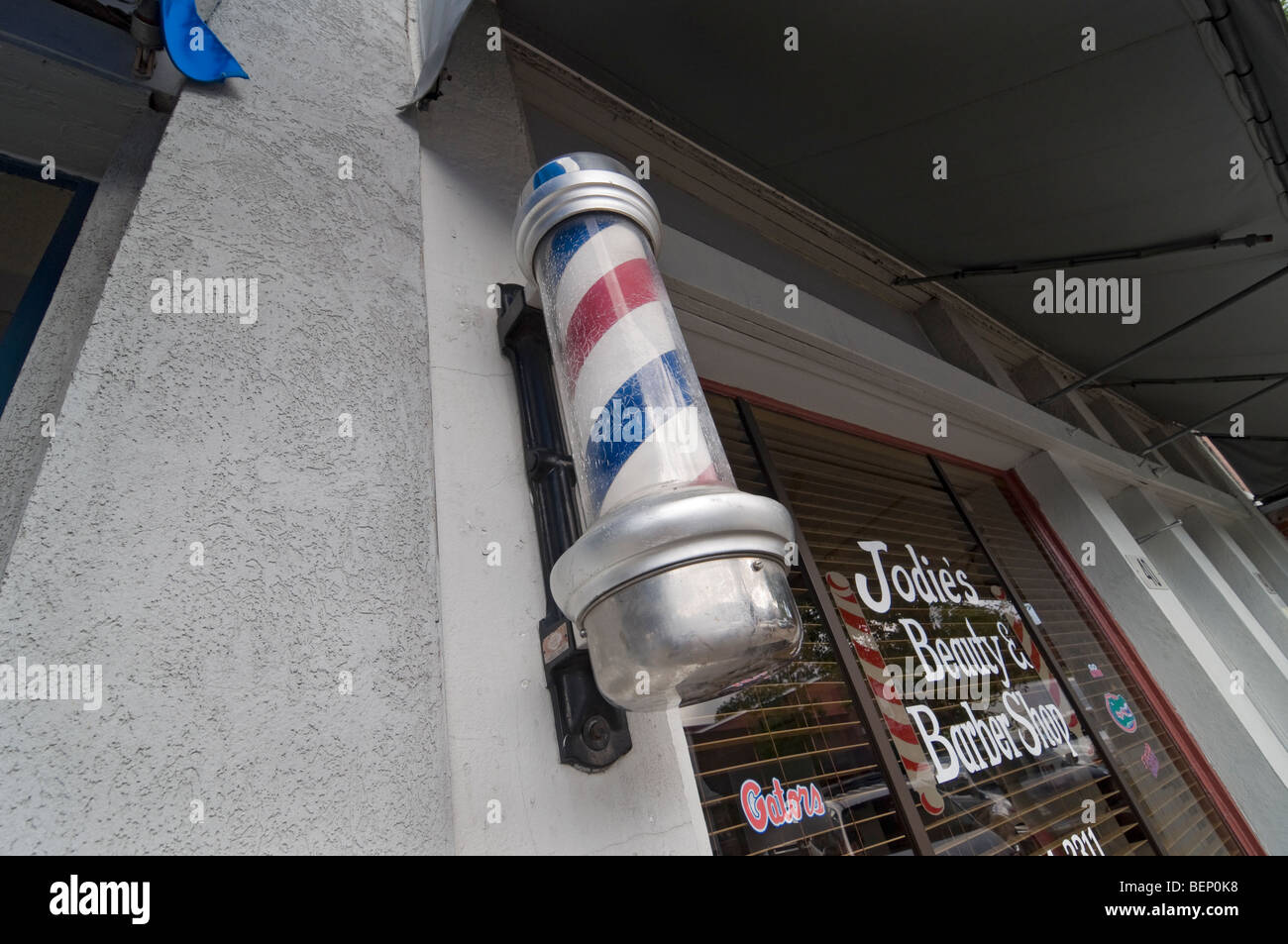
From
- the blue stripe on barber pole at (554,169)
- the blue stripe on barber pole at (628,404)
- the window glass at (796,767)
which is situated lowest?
the window glass at (796,767)

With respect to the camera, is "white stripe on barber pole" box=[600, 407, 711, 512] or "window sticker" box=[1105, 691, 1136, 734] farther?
"window sticker" box=[1105, 691, 1136, 734]

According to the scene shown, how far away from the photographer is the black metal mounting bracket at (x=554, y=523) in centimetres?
94

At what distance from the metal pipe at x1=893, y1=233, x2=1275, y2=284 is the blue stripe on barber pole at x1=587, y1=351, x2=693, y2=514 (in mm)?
2906

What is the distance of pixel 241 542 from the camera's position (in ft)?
2.82

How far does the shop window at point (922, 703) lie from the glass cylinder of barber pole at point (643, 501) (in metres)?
0.79

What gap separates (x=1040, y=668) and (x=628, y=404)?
2820mm

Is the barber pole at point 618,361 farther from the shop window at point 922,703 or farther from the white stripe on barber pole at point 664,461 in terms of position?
the shop window at point 922,703

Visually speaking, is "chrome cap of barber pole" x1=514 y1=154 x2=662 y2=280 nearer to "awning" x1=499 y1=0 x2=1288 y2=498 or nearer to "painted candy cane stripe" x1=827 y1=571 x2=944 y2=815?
"awning" x1=499 y1=0 x2=1288 y2=498

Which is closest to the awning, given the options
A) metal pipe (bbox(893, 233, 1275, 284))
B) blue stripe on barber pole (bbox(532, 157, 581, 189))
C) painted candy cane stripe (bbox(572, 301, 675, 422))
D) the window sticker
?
metal pipe (bbox(893, 233, 1275, 284))

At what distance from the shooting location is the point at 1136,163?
8.30 feet

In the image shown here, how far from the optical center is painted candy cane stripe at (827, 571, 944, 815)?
1.75 m

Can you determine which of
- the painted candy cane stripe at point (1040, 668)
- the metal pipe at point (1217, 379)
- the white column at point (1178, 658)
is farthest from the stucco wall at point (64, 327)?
the metal pipe at point (1217, 379)

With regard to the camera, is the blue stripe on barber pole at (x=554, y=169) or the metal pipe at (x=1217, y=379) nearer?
the blue stripe on barber pole at (x=554, y=169)
